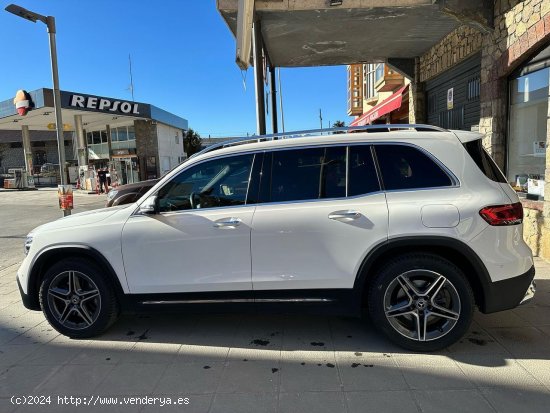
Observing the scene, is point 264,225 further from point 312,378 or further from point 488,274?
point 488,274

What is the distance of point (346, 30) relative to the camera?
8477mm

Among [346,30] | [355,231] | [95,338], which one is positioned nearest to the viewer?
[355,231]

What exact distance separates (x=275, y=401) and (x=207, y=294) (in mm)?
1148

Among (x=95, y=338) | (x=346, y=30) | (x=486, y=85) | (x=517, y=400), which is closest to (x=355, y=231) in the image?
(x=517, y=400)

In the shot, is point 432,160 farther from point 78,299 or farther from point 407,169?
point 78,299

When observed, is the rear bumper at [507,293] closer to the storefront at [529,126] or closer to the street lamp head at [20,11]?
the storefront at [529,126]

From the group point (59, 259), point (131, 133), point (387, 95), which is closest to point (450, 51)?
point (387, 95)

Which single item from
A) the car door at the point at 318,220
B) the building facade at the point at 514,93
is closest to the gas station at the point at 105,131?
the building facade at the point at 514,93

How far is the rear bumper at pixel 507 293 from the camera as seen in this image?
337 centimetres

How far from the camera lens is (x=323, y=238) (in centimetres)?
350

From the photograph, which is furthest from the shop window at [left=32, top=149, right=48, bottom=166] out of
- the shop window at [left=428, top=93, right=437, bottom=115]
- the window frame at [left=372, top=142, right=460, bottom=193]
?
the window frame at [left=372, top=142, right=460, bottom=193]

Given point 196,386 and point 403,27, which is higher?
point 403,27

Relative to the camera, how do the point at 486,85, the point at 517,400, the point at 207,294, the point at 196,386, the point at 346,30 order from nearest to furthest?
the point at 517,400
the point at 196,386
the point at 207,294
the point at 486,85
the point at 346,30

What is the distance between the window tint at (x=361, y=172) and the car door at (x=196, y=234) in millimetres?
873
